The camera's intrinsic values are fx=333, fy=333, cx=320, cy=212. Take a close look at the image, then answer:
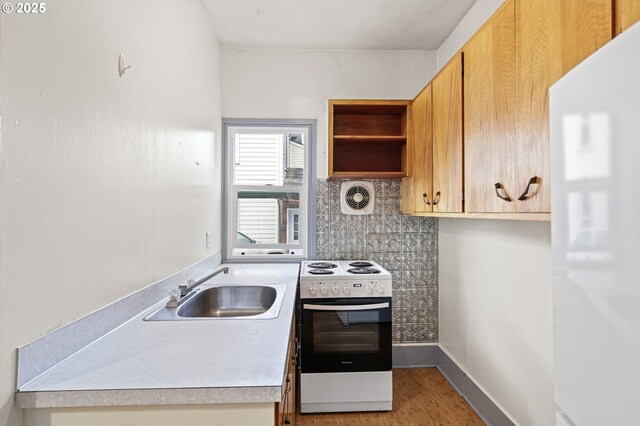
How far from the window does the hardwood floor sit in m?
1.26

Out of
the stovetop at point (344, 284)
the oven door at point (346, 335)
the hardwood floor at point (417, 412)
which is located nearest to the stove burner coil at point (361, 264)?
the stovetop at point (344, 284)

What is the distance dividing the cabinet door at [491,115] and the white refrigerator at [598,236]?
625 millimetres

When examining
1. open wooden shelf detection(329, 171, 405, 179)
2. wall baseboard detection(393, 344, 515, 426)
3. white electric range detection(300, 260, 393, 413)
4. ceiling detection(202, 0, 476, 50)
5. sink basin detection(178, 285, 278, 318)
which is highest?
ceiling detection(202, 0, 476, 50)

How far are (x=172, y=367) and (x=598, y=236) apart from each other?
107 centimetres

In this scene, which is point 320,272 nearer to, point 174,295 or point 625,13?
point 174,295

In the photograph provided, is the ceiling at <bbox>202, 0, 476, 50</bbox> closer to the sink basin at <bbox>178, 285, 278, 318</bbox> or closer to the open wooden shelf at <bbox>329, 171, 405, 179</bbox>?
the open wooden shelf at <bbox>329, 171, 405, 179</bbox>

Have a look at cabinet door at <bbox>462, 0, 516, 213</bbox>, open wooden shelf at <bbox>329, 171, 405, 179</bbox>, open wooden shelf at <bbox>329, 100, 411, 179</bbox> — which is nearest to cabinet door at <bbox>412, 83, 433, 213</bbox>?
open wooden shelf at <bbox>329, 171, 405, 179</bbox>

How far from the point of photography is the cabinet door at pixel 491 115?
1.32 metres

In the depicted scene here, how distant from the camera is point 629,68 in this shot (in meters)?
0.50

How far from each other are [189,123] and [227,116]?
0.90 meters

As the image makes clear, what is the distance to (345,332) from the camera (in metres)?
2.28

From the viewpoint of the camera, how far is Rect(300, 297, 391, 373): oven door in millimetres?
2256

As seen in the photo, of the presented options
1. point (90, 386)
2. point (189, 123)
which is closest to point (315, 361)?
point (90, 386)

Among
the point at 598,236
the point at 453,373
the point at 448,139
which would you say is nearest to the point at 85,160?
the point at 598,236
